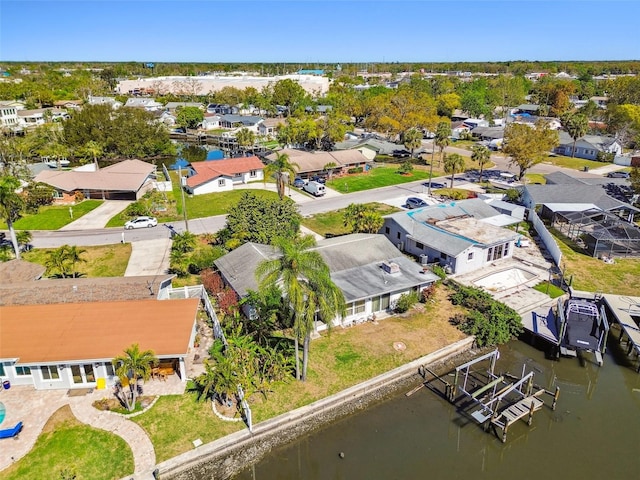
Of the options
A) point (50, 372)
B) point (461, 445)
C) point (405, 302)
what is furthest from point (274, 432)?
point (405, 302)

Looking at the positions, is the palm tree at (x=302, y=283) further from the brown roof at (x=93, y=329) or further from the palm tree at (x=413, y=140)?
the palm tree at (x=413, y=140)

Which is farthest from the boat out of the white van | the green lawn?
the green lawn

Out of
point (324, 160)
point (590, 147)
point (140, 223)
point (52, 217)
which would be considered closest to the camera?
point (140, 223)

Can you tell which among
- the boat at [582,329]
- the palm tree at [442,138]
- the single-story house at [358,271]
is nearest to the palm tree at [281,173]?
the single-story house at [358,271]

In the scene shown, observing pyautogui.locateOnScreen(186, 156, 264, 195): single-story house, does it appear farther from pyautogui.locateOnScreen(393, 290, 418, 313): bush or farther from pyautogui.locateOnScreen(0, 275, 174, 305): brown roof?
pyautogui.locateOnScreen(393, 290, 418, 313): bush

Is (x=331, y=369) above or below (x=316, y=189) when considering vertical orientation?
below

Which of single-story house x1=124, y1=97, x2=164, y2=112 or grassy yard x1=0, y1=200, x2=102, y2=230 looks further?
single-story house x1=124, y1=97, x2=164, y2=112

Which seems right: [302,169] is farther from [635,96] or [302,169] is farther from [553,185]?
[635,96]

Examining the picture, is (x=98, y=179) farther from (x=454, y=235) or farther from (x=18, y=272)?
(x=454, y=235)
